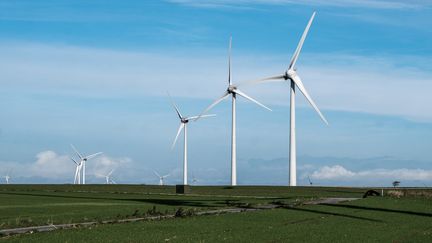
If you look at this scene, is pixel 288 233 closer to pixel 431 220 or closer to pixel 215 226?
pixel 215 226

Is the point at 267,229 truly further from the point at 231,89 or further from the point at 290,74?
the point at 231,89

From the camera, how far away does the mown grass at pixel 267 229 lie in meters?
32.4

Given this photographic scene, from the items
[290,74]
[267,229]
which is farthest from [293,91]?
[267,229]

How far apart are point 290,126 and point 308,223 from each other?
60688mm

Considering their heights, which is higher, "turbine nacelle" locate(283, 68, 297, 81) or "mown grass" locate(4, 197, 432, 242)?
"turbine nacelle" locate(283, 68, 297, 81)

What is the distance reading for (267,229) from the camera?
37938 millimetres

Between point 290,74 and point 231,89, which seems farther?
point 231,89

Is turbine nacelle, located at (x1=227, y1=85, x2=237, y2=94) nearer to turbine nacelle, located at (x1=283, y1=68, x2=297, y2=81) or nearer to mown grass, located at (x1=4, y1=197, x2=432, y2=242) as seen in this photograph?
turbine nacelle, located at (x1=283, y1=68, x2=297, y2=81)

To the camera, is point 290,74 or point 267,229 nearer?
point 267,229

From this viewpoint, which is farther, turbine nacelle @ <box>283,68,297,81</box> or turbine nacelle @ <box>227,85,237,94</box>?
turbine nacelle @ <box>227,85,237,94</box>

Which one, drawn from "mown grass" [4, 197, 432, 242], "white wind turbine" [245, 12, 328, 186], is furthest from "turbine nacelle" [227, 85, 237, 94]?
"mown grass" [4, 197, 432, 242]

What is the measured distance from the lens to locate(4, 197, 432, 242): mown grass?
3244 centimetres

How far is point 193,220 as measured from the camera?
147 feet

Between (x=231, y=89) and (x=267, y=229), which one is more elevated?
(x=231, y=89)
